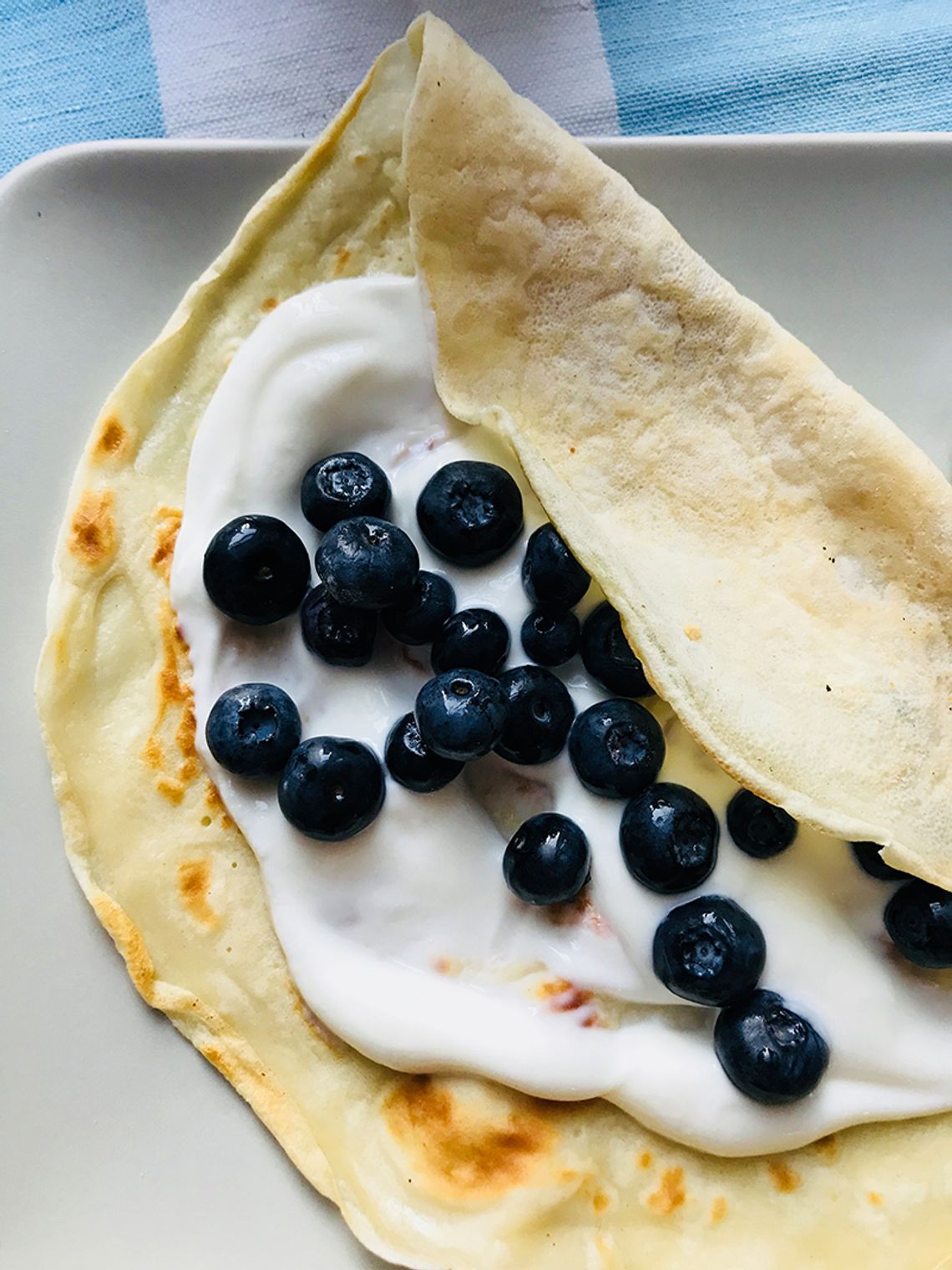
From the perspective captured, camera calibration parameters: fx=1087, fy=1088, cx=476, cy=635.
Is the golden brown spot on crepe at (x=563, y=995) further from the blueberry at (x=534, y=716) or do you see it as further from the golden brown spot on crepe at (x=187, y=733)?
the golden brown spot on crepe at (x=187, y=733)

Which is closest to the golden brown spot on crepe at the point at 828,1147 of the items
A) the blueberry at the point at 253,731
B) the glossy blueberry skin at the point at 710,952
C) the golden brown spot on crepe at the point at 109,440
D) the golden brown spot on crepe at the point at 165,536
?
the glossy blueberry skin at the point at 710,952

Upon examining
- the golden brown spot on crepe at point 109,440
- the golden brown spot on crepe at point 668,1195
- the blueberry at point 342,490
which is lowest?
the golden brown spot on crepe at point 668,1195

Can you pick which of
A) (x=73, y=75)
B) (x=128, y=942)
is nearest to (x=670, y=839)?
(x=128, y=942)

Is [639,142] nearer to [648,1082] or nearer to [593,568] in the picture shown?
[593,568]

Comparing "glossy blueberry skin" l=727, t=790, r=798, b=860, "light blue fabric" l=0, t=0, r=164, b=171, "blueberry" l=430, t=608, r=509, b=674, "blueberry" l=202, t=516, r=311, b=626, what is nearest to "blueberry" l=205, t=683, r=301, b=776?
"blueberry" l=202, t=516, r=311, b=626

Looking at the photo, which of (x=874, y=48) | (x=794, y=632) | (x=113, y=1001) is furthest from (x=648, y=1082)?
(x=874, y=48)

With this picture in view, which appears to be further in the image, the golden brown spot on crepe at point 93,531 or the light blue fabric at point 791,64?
the light blue fabric at point 791,64

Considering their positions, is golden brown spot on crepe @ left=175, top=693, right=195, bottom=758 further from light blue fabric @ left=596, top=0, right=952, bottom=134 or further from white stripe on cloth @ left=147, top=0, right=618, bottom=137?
light blue fabric @ left=596, top=0, right=952, bottom=134
